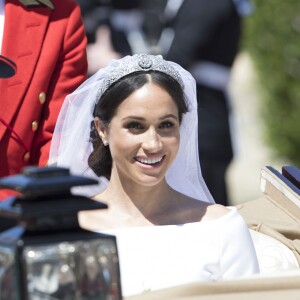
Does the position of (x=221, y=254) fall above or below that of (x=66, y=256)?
above

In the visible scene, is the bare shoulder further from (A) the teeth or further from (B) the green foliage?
(B) the green foliage

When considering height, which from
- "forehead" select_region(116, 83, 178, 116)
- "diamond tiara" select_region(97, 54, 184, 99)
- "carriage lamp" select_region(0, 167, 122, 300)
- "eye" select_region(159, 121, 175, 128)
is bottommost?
"carriage lamp" select_region(0, 167, 122, 300)

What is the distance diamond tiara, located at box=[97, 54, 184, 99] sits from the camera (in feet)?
14.3

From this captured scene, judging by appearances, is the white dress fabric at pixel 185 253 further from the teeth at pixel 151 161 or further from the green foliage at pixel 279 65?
the green foliage at pixel 279 65

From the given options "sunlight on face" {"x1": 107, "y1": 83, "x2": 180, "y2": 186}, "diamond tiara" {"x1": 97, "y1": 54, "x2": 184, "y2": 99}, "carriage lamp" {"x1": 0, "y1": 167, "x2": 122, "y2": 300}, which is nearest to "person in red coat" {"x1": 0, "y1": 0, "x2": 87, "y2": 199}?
"diamond tiara" {"x1": 97, "y1": 54, "x2": 184, "y2": 99}

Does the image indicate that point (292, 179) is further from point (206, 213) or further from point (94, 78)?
point (94, 78)

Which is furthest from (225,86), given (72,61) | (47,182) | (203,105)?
(47,182)

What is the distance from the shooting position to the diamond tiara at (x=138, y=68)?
4.37m

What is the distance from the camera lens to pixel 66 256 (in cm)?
282

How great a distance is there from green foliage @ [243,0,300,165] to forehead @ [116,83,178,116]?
23.5ft

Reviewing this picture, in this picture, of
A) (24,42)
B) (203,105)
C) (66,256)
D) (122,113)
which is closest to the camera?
(66,256)

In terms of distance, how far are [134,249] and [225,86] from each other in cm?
427

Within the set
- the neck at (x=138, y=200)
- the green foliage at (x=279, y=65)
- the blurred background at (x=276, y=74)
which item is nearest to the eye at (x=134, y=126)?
the neck at (x=138, y=200)

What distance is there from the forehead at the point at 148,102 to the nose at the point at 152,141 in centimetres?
6
